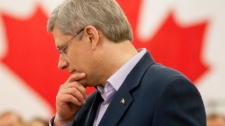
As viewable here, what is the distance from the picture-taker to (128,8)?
2.55 metres

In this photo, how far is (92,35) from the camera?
1477 mm

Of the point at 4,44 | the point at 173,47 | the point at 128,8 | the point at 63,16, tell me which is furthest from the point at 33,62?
the point at 63,16

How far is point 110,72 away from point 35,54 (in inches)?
44.1

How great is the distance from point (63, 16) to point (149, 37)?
43.7 inches

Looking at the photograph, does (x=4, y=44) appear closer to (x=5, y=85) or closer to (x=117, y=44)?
(x=5, y=85)

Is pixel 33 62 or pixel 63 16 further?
pixel 33 62

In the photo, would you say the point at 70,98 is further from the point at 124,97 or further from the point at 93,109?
the point at 124,97

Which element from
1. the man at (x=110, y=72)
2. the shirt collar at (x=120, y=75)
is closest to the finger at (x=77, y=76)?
the man at (x=110, y=72)

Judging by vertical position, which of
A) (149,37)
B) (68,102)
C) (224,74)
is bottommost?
(224,74)

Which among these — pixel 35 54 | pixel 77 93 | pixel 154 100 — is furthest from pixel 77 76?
pixel 35 54

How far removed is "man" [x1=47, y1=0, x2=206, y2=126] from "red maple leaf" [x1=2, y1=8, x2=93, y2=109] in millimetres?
885

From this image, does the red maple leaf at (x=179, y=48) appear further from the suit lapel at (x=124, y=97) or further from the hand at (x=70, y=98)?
the suit lapel at (x=124, y=97)

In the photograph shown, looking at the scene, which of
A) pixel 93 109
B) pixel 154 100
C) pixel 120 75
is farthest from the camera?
pixel 93 109

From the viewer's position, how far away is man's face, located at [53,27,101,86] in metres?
1.49
